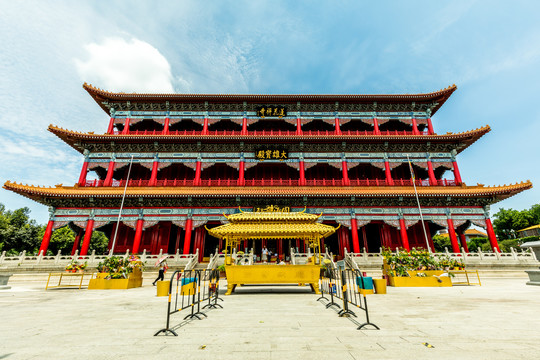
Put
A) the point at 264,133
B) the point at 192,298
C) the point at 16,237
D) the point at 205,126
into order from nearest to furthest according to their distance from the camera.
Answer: the point at 192,298
the point at 264,133
the point at 205,126
the point at 16,237

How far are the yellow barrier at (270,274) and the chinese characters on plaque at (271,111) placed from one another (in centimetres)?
1675

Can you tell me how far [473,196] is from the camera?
670 inches

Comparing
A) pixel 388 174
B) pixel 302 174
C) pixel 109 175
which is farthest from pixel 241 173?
pixel 388 174

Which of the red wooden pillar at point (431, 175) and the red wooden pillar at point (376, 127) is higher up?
the red wooden pillar at point (376, 127)

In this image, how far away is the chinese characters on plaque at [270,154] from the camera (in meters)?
20.3

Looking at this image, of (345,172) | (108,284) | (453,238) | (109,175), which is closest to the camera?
(108,284)

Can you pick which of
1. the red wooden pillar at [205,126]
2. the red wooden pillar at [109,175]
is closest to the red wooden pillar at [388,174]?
the red wooden pillar at [205,126]

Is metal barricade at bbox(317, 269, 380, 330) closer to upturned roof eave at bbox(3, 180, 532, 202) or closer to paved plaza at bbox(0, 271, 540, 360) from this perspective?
paved plaza at bbox(0, 271, 540, 360)

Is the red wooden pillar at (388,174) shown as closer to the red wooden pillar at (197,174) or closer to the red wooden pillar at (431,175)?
the red wooden pillar at (431,175)

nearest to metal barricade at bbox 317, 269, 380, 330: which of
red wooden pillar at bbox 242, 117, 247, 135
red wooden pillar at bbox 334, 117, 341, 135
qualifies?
red wooden pillar at bbox 334, 117, 341, 135

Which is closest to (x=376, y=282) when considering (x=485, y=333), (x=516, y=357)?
(x=485, y=333)

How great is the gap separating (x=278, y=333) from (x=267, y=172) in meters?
18.1

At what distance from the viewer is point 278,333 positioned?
3645mm

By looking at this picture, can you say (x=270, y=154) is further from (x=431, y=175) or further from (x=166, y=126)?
(x=431, y=175)
